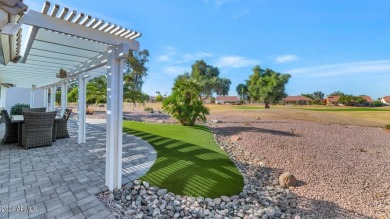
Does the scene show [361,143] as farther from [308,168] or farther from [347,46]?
[347,46]

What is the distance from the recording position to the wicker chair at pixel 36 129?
5.38 meters

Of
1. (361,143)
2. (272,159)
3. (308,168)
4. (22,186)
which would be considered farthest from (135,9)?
(361,143)

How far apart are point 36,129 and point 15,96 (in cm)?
1398

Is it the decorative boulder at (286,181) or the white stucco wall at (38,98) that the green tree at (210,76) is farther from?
the decorative boulder at (286,181)

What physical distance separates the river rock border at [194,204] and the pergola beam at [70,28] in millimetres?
2692

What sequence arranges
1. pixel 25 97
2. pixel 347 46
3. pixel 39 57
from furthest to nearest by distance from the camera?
pixel 347 46 → pixel 25 97 → pixel 39 57

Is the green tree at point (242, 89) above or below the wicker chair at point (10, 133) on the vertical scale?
above

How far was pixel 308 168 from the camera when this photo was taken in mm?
6340

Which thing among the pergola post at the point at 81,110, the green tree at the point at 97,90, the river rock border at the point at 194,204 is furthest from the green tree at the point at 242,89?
the river rock border at the point at 194,204

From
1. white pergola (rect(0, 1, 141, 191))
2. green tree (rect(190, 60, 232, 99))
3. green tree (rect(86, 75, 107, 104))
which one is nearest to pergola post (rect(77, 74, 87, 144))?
white pergola (rect(0, 1, 141, 191))

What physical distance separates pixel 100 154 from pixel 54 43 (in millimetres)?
3074

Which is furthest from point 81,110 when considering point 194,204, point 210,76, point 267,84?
point 210,76

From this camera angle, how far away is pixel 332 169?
21.0ft

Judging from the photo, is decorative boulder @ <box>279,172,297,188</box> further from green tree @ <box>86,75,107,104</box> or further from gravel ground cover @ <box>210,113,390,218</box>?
green tree @ <box>86,75,107,104</box>
